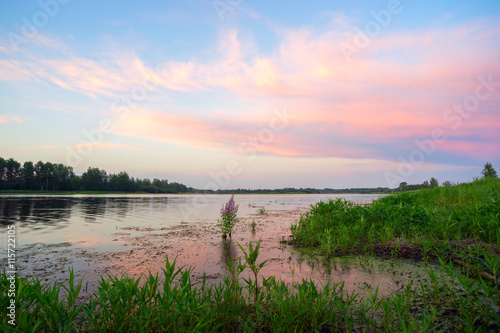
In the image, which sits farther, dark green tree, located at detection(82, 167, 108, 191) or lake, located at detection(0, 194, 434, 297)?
dark green tree, located at detection(82, 167, 108, 191)

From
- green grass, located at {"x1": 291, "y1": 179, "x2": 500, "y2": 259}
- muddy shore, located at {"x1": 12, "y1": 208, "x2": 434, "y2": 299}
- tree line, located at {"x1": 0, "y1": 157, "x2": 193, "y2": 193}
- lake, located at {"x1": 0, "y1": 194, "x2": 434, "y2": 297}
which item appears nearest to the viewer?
muddy shore, located at {"x1": 12, "y1": 208, "x2": 434, "y2": 299}

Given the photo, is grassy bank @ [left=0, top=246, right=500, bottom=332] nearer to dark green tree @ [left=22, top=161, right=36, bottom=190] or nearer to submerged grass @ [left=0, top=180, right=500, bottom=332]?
submerged grass @ [left=0, top=180, right=500, bottom=332]

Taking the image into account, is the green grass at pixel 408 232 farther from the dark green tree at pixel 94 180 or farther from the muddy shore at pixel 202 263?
the dark green tree at pixel 94 180

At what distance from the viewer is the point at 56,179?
99938mm

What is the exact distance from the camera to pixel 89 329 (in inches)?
121

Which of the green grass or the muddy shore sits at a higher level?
the green grass

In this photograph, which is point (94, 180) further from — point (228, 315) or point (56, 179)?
point (228, 315)

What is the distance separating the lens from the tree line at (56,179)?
93938 mm

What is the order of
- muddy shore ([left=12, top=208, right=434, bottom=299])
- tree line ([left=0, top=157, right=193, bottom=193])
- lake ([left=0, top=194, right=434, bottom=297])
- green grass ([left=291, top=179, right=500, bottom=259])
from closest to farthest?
muddy shore ([left=12, top=208, right=434, bottom=299]) < lake ([left=0, top=194, right=434, bottom=297]) < green grass ([left=291, top=179, right=500, bottom=259]) < tree line ([left=0, top=157, right=193, bottom=193])

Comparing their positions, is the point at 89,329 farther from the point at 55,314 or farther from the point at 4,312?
the point at 4,312

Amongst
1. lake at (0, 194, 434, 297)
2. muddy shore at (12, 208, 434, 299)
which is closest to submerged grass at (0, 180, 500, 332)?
muddy shore at (12, 208, 434, 299)

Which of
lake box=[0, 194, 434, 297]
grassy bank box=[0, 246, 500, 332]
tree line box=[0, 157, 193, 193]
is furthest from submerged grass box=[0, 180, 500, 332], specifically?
tree line box=[0, 157, 193, 193]

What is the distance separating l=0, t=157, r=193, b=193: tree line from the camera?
93938mm

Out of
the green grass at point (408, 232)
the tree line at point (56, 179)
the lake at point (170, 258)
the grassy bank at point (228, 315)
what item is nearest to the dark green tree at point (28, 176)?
the tree line at point (56, 179)
